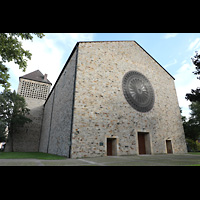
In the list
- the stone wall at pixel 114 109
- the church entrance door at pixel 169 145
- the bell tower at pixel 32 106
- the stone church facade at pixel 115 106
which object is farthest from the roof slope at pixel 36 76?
the church entrance door at pixel 169 145

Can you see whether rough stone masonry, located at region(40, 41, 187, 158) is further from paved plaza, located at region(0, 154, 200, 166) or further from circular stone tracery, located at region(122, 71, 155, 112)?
paved plaza, located at region(0, 154, 200, 166)

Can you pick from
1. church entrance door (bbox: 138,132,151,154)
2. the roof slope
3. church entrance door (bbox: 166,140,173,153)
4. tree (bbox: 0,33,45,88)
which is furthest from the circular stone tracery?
the roof slope

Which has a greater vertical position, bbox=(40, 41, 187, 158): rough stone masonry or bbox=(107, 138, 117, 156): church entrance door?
bbox=(40, 41, 187, 158): rough stone masonry

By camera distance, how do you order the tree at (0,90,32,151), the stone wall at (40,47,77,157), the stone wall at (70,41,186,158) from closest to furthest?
1. the stone wall at (70,41,186,158)
2. the stone wall at (40,47,77,157)
3. the tree at (0,90,32,151)

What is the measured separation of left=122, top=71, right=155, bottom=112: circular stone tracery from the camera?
1112 cm

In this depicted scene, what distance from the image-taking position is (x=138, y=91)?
1188 cm

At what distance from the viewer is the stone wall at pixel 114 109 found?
27.9 feet

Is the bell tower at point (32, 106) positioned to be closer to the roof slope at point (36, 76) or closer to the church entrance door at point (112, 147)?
the roof slope at point (36, 76)

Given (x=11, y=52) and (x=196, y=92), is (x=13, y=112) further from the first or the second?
(x=196, y=92)

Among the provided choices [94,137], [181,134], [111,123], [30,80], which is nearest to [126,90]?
[111,123]

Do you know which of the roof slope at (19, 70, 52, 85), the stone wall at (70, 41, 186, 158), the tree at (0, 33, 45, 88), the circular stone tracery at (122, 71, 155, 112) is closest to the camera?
the tree at (0, 33, 45, 88)

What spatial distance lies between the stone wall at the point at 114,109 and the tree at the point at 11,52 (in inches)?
171

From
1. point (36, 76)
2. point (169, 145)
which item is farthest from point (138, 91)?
point (36, 76)
